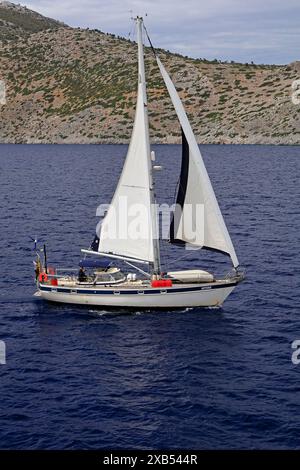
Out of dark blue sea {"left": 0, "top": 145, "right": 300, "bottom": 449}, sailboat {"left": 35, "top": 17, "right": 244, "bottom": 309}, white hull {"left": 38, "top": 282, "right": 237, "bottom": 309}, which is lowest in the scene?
dark blue sea {"left": 0, "top": 145, "right": 300, "bottom": 449}

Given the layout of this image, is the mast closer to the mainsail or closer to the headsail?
the mainsail

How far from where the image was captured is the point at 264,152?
188 meters

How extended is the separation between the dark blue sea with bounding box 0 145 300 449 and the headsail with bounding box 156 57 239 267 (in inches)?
207

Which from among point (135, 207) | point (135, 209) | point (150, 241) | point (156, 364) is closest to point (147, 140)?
point (135, 207)

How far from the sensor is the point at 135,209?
163 feet

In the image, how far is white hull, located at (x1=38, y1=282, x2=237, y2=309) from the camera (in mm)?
48125

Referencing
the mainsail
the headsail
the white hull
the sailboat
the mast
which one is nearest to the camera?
the mast

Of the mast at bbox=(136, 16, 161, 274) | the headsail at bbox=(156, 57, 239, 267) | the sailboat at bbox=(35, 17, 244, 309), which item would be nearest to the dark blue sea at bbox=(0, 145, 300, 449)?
the sailboat at bbox=(35, 17, 244, 309)

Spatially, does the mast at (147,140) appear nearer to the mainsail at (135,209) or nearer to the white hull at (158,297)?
the mainsail at (135,209)

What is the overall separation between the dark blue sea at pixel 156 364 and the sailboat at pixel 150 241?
3.97ft

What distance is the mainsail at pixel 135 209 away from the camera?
1860 inches

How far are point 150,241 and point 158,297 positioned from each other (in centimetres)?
449

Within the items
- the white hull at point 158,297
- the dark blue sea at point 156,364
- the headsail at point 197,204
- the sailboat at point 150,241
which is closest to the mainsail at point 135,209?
the sailboat at point 150,241

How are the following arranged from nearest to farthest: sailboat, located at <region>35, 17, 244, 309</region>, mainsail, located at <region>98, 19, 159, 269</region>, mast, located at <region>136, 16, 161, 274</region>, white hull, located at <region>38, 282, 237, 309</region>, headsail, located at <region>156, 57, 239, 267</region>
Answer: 1. mast, located at <region>136, 16, 161, 274</region>
2. headsail, located at <region>156, 57, 239, 267</region>
3. sailboat, located at <region>35, 17, 244, 309</region>
4. mainsail, located at <region>98, 19, 159, 269</region>
5. white hull, located at <region>38, 282, 237, 309</region>
